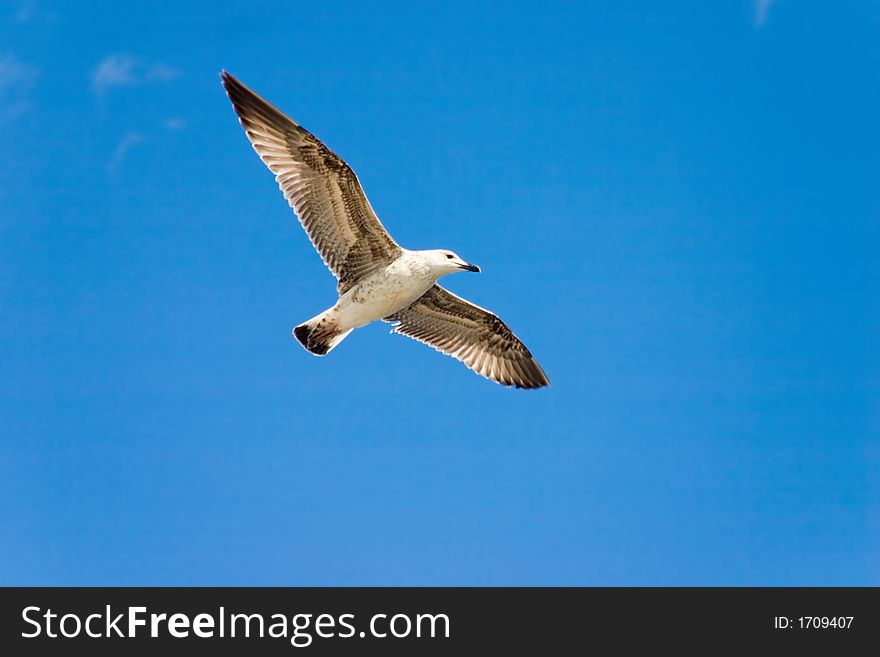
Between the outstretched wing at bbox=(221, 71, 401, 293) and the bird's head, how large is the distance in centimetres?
46

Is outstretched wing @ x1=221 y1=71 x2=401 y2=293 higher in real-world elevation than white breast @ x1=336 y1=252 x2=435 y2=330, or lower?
higher

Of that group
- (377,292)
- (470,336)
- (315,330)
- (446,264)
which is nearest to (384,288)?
(377,292)

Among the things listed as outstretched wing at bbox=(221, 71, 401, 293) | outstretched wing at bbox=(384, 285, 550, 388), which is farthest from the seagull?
outstretched wing at bbox=(384, 285, 550, 388)

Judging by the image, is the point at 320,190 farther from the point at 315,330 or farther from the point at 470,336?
the point at 470,336

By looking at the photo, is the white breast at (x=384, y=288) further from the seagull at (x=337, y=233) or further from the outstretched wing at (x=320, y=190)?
the outstretched wing at (x=320, y=190)

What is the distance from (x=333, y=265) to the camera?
11086 mm

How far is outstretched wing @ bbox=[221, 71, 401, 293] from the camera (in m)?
10.8

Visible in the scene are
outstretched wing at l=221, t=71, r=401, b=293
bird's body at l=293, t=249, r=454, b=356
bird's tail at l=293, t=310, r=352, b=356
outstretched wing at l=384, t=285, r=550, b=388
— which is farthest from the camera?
outstretched wing at l=384, t=285, r=550, b=388

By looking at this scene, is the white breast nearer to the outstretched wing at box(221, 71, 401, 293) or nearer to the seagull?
the seagull

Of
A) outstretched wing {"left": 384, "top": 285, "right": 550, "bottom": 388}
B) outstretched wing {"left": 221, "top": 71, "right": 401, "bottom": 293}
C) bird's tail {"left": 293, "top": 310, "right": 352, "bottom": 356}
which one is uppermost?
outstretched wing {"left": 221, "top": 71, "right": 401, "bottom": 293}
